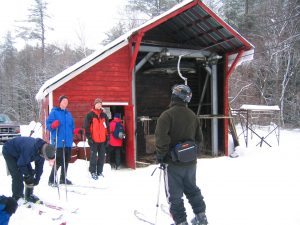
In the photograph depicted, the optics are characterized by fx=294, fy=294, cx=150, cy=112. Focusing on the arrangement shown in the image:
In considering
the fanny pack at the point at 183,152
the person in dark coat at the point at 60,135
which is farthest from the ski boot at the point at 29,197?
the fanny pack at the point at 183,152

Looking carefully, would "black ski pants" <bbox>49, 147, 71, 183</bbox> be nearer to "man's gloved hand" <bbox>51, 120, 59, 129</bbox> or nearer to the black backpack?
"man's gloved hand" <bbox>51, 120, 59, 129</bbox>

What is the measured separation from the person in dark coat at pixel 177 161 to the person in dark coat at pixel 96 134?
2.94 m

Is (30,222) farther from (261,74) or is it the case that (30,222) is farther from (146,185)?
(261,74)

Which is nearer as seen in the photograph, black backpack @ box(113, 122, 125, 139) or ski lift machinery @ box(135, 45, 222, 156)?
black backpack @ box(113, 122, 125, 139)

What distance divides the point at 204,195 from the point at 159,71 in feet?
17.7

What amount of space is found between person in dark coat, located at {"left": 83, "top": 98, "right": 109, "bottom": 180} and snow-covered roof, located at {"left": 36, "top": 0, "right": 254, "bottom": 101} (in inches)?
75.5

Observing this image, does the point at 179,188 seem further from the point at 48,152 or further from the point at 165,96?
the point at 165,96

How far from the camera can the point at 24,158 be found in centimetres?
409

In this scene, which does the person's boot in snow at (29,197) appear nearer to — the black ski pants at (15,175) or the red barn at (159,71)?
the black ski pants at (15,175)

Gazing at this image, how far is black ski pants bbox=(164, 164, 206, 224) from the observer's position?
3531mm

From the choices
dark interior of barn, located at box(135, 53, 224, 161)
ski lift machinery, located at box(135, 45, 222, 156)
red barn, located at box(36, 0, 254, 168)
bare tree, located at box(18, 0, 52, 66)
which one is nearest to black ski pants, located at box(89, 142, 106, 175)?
red barn, located at box(36, 0, 254, 168)

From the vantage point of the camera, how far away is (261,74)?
2166cm

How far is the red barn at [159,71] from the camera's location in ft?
26.2

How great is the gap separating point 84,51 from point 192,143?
2661 centimetres
